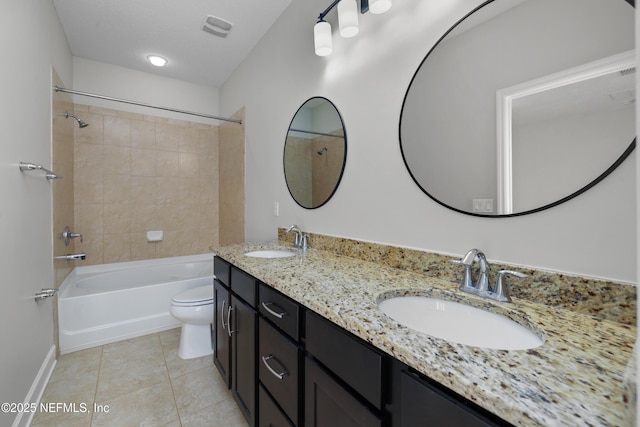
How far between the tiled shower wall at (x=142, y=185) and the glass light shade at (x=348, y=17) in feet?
8.72

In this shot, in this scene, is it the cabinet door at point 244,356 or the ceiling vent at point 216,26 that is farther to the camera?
the ceiling vent at point 216,26

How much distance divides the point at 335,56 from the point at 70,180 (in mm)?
2695

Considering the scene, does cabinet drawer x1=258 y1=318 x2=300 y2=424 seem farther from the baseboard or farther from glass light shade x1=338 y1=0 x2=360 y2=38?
glass light shade x1=338 y1=0 x2=360 y2=38

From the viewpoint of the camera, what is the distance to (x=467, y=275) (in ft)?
2.95

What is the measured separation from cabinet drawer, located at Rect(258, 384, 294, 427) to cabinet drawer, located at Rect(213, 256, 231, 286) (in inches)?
23.2

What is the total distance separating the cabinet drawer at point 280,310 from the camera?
2.96 ft

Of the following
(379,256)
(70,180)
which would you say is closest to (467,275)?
(379,256)

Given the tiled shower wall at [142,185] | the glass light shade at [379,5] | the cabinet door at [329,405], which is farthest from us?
the tiled shower wall at [142,185]

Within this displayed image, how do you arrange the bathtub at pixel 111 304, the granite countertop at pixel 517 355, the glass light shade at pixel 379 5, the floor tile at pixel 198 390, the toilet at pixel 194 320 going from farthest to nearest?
the bathtub at pixel 111 304
the toilet at pixel 194 320
the floor tile at pixel 198 390
the glass light shade at pixel 379 5
the granite countertop at pixel 517 355

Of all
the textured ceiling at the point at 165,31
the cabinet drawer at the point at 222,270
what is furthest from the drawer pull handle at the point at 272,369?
the textured ceiling at the point at 165,31

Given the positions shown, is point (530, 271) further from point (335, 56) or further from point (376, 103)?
point (335, 56)

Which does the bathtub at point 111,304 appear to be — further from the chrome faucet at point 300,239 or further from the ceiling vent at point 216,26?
the ceiling vent at point 216,26

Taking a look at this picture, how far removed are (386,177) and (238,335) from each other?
3.54 feet

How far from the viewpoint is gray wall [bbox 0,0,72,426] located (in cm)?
123
